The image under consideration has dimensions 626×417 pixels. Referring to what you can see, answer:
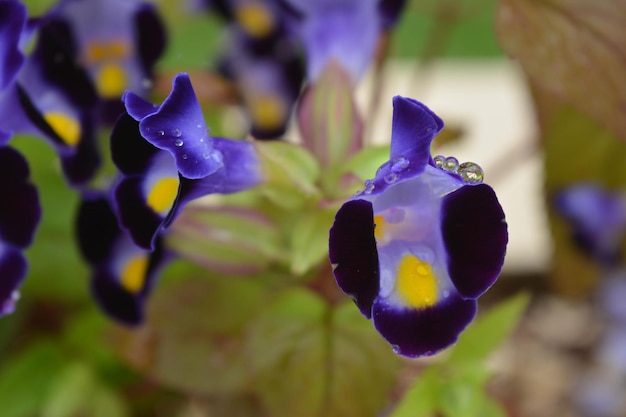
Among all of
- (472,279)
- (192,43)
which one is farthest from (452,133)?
(192,43)

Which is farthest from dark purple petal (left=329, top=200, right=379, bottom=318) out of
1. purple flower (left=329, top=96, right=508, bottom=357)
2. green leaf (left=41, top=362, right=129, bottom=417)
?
green leaf (left=41, top=362, right=129, bottom=417)

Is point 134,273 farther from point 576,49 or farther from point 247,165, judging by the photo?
point 576,49

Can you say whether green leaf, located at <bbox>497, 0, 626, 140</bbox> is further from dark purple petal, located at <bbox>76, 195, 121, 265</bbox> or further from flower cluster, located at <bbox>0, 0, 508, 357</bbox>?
dark purple petal, located at <bbox>76, 195, 121, 265</bbox>

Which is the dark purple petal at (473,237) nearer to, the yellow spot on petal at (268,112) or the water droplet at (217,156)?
the water droplet at (217,156)

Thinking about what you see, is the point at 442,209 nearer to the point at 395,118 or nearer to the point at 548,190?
the point at 395,118

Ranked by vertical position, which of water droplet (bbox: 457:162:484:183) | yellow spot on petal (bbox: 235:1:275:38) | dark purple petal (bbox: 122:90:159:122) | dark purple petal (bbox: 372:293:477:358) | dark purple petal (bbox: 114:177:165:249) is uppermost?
dark purple petal (bbox: 122:90:159:122)

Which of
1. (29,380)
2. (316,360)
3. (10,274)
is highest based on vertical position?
(10,274)

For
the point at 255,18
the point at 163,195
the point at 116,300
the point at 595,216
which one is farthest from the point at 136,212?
the point at 595,216
